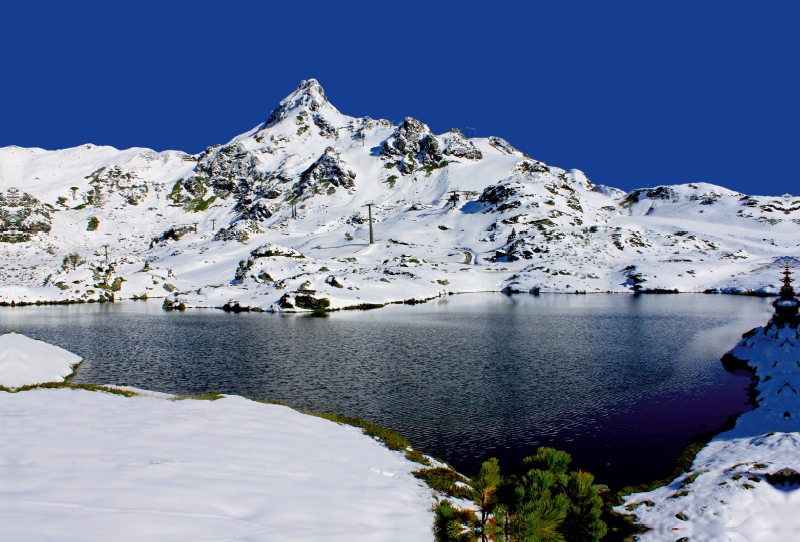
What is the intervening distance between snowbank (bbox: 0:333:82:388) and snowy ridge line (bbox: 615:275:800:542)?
28.3 meters

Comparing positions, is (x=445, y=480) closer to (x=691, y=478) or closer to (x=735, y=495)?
(x=691, y=478)

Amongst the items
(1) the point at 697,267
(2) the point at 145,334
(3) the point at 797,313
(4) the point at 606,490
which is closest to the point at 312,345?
(2) the point at 145,334

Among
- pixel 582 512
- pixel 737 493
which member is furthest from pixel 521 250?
pixel 582 512

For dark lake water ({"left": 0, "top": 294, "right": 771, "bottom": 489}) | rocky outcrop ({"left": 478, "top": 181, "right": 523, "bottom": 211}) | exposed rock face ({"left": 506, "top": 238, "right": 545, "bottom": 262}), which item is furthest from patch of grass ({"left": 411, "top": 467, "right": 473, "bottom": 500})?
rocky outcrop ({"left": 478, "top": 181, "right": 523, "bottom": 211})

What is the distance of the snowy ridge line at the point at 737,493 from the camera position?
11.8 meters

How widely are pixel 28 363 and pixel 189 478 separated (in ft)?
80.5

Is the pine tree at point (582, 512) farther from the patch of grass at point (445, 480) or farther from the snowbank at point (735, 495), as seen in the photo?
the snowbank at point (735, 495)

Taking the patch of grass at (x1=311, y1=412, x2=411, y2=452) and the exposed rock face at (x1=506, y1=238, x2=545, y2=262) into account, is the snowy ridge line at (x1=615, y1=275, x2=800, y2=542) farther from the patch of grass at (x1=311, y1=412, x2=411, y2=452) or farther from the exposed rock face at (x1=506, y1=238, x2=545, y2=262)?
the exposed rock face at (x1=506, y1=238, x2=545, y2=262)

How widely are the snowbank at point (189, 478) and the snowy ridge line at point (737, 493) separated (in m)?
6.52

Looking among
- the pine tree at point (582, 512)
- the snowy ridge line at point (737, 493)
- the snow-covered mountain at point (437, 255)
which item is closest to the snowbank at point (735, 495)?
the snowy ridge line at point (737, 493)

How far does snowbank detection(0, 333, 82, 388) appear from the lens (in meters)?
25.5

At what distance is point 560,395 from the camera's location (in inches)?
1007

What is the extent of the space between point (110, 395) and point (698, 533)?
69.1ft

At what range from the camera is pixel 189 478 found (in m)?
10.4
